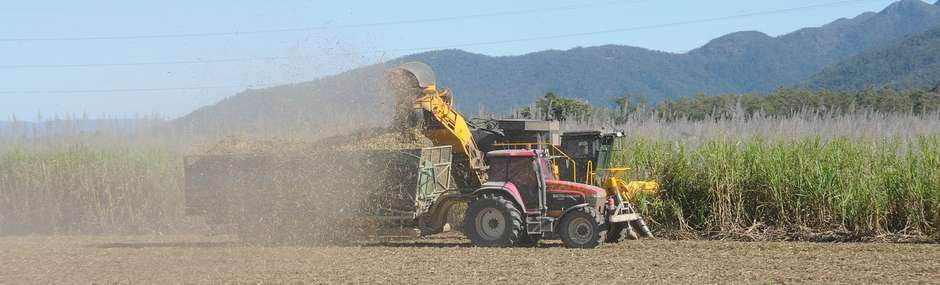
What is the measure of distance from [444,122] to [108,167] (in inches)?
356

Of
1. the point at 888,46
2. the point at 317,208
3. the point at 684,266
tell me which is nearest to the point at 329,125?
the point at 317,208

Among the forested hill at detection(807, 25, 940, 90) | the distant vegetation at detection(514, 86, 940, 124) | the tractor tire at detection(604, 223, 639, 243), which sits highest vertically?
the forested hill at detection(807, 25, 940, 90)

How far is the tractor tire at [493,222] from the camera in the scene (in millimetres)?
15562

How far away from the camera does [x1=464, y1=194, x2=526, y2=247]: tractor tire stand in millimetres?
15562

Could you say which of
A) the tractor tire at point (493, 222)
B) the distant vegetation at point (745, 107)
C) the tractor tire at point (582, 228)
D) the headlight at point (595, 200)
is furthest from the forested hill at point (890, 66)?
the tractor tire at point (493, 222)

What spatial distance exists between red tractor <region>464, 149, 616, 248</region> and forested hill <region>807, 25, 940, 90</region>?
7863cm

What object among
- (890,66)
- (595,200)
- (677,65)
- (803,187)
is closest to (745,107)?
(803,187)

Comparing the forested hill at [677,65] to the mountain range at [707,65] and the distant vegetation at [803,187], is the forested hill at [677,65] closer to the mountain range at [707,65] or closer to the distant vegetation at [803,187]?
the mountain range at [707,65]

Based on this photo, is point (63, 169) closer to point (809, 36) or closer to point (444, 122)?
point (444, 122)

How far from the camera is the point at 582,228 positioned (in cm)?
1562

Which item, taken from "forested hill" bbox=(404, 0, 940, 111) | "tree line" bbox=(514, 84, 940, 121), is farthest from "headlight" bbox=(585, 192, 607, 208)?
"forested hill" bbox=(404, 0, 940, 111)

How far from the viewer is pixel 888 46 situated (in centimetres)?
10388

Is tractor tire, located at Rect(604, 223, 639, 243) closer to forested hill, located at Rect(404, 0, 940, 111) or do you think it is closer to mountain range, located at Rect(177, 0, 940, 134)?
mountain range, located at Rect(177, 0, 940, 134)

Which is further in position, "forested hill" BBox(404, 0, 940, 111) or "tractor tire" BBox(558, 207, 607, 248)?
"forested hill" BBox(404, 0, 940, 111)
